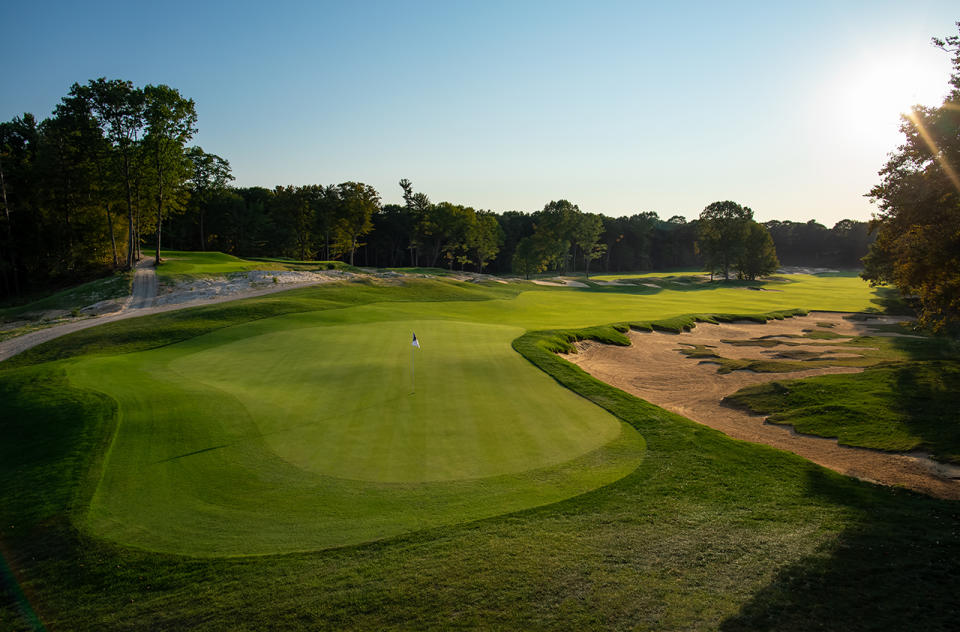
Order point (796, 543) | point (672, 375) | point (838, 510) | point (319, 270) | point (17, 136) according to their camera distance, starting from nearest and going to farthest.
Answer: point (796, 543) < point (838, 510) < point (672, 375) < point (319, 270) < point (17, 136)

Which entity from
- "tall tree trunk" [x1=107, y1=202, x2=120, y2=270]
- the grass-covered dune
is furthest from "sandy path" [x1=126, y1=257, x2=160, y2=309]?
the grass-covered dune

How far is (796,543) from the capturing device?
6.51 m

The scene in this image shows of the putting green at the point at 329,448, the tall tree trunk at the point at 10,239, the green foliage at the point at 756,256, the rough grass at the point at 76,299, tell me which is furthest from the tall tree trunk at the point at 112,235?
the green foliage at the point at 756,256

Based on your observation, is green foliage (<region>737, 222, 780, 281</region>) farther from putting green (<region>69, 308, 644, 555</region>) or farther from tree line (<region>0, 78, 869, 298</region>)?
putting green (<region>69, 308, 644, 555</region>)

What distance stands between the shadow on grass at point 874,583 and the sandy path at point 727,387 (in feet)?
7.77

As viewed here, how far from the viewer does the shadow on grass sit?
4.94 m

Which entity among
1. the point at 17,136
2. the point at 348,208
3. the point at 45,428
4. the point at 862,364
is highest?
the point at 17,136

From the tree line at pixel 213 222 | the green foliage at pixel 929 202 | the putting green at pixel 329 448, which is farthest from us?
the tree line at pixel 213 222

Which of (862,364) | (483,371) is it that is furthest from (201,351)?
(862,364)

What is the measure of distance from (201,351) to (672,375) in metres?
19.4

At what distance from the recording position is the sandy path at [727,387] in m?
9.60

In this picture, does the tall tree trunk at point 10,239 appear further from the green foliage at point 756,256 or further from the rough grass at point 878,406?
the green foliage at point 756,256

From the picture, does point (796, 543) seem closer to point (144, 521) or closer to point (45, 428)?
point (144, 521)

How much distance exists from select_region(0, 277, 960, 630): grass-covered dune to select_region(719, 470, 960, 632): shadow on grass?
3cm
